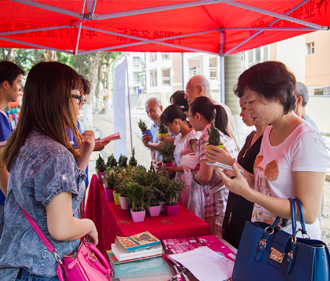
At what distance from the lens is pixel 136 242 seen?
1.64 m

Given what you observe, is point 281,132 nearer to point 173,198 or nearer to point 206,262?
point 206,262

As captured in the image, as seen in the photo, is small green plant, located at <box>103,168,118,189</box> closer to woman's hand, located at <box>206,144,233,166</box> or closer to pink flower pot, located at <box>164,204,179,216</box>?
pink flower pot, located at <box>164,204,179,216</box>

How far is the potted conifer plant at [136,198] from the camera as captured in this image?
2090 mm

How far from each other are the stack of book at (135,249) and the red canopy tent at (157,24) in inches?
78.8

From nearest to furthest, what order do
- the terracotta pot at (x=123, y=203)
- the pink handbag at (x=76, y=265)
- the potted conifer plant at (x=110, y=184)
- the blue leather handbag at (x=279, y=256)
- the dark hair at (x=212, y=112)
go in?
the blue leather handbag at (x=279, y=256), the pink handbag at (x=76, y=265), the terracotta pot at (x=123, y=203), the dark hair at (x=212, y=112), the potted conifer plant at (x=110, y=184)

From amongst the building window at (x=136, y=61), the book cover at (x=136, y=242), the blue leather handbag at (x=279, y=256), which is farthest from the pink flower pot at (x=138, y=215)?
the building window at (x=136, y=61)

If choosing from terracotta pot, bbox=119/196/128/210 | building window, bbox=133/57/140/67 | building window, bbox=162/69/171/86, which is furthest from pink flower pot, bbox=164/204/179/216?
building window, bbox=133/57/140/67

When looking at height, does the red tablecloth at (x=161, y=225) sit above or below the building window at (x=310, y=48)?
below

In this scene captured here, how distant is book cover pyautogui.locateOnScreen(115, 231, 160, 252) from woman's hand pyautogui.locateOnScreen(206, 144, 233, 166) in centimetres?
62

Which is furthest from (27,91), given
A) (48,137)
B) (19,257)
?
(19,257)

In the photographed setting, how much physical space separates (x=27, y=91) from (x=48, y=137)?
24 cm

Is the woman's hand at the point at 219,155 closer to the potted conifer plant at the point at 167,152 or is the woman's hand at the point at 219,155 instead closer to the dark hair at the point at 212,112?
the dark hair at the point at 212,112

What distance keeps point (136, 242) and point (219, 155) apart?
0.73 metres

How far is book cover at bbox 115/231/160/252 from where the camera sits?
5.21 ft
